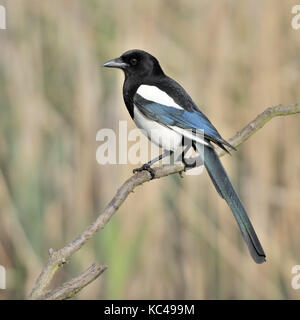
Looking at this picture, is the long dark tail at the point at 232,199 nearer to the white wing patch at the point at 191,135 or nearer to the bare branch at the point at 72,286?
the white wing patch at the point at 191,135

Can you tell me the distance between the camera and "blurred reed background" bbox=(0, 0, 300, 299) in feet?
7.50

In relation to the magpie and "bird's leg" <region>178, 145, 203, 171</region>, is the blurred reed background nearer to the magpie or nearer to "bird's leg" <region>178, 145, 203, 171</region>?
the magpie

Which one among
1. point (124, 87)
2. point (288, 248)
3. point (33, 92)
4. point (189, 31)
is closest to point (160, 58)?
point (189, 31)

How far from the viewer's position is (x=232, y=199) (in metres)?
1.62

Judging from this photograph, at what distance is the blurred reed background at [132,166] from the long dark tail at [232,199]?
59cm

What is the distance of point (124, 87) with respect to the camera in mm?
2150

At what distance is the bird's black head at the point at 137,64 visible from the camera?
212 cm

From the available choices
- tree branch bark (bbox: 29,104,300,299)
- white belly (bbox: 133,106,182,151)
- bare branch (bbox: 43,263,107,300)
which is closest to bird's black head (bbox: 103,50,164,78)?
white belly (bbox: 133,106,182,151)

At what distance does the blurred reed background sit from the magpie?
0.15 meters

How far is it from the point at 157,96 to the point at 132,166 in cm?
40

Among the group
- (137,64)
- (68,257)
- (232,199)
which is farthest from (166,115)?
(68,257)

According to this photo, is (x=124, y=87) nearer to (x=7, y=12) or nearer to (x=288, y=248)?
(x=7, y=12)

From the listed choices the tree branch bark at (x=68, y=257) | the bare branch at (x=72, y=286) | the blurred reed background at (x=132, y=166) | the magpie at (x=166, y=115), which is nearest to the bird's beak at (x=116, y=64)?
the magpie at (x=166, y=115)

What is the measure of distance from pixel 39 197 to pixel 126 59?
664 mm
